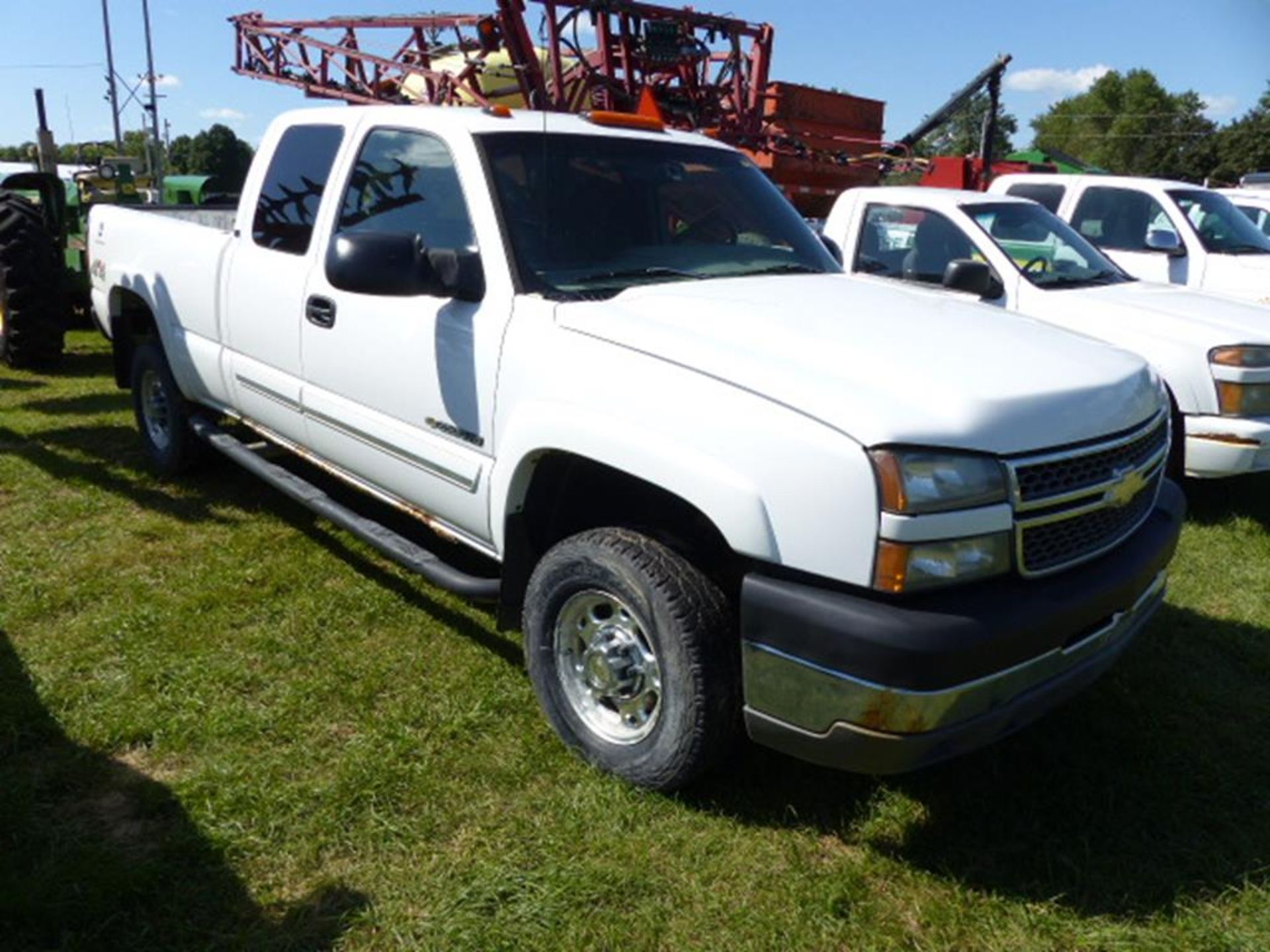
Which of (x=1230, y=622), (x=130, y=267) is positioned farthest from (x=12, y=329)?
(x=1230, y=622)

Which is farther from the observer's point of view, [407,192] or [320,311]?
[320,311]

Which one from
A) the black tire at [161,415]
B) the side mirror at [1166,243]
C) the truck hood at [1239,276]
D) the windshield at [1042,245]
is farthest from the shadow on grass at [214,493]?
the truck hood at [1239,276]

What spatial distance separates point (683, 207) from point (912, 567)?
1.95 meters

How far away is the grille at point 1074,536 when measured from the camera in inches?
100

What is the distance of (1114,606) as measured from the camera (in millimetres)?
2734

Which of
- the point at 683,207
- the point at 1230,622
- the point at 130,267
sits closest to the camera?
the point at 683,207

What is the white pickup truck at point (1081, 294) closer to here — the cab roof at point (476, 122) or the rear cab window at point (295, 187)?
the cab roof at point (476, 122)

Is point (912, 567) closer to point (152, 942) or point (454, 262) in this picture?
Answer: point (454, 262)

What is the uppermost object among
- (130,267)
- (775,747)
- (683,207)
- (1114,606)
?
(683,207)

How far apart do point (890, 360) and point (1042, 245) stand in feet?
15.6

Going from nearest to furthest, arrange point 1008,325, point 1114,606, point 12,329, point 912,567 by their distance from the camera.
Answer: point 912,567 → point 1114,606 → point 1008,325 → point 12,329

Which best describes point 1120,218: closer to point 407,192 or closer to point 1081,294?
point 1081,294

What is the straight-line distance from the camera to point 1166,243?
8305 millimetres

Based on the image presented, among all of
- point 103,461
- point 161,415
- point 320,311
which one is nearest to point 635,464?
point 320,311
